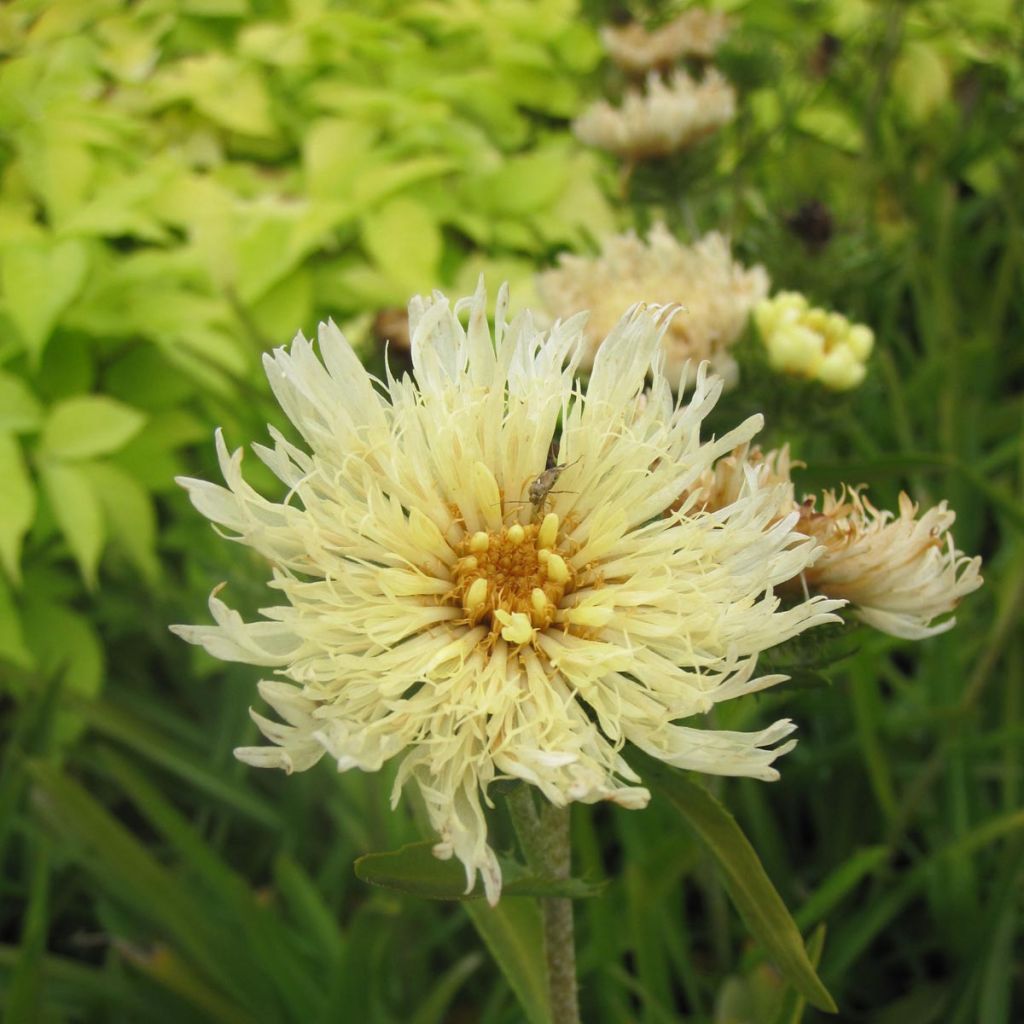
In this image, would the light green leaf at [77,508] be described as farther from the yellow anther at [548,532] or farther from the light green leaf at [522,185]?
the light green leaf at [522,185]

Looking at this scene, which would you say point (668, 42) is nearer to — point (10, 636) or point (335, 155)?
point (335, 155)

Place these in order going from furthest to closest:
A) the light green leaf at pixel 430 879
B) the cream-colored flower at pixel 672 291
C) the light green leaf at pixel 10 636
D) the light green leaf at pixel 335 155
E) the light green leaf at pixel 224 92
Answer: the light green leaf at pixel 224 92 < the light green leaf at pixel 335 155 < the light green leaf at pixel 10 636 < the cream-colored flower at pixel 672 291 < the light green leaf at pixel 430 879

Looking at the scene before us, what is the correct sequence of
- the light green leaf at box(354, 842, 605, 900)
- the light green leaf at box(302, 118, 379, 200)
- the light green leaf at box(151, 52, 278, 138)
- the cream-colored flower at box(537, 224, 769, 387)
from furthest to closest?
the light green leaf at box(151, 52, 278, 138) < the light green leaf at box(302, 118, 379, 200) < the cream-colored flower at box(537, 224, 769, 387) < the light green leaf at box(354, 842, 605, 900)

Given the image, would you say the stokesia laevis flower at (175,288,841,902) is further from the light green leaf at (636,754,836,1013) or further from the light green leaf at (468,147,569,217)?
the light green leaf at (468,147,569,217)

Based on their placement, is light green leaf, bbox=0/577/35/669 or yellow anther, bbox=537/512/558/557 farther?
light green leaf, bbox=0/577/35/669

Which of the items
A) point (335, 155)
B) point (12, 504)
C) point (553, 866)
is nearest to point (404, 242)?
point (335, 155)

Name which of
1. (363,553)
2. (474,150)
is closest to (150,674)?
(474,150)

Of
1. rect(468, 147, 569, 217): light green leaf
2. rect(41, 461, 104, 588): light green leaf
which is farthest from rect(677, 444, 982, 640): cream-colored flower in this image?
rect(468, 147, 569, 217): light green leaf

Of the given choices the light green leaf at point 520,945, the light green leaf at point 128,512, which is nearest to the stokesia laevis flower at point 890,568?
the light green leaf at point 520,945
